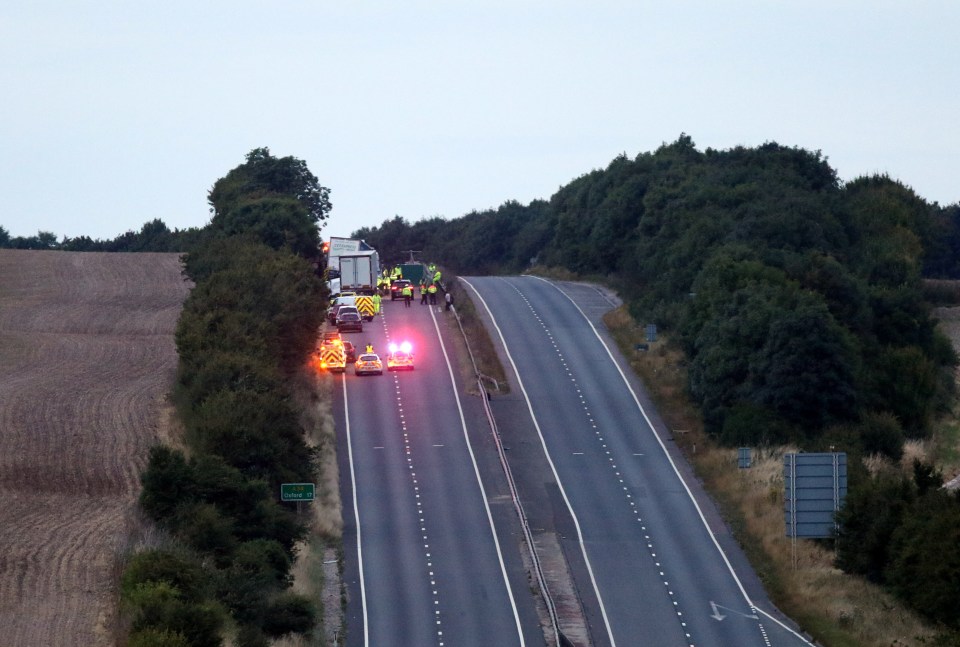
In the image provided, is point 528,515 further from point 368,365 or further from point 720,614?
point 368,365

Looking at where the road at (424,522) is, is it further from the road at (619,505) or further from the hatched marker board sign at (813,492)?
the hatched marker board sign at (813,492)

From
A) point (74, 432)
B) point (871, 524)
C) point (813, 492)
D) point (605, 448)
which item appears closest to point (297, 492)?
point (74, 432)

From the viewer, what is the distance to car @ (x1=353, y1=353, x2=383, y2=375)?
8300cm

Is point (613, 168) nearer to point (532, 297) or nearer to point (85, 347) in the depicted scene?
point (532, 297)

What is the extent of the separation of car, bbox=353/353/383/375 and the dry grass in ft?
49.5

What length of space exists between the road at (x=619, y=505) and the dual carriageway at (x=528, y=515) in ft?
0.35

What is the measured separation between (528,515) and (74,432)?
1878cm

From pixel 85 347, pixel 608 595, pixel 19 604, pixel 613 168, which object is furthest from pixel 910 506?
pixel 613 168

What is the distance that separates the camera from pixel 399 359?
84438 millimetres

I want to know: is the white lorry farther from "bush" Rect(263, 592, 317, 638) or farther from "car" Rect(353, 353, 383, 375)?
"bush" Rect(263, 592, 317, 638)

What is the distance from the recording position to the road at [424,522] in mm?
51625

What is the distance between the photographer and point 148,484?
153 feet

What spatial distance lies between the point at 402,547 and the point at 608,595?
8.76 m

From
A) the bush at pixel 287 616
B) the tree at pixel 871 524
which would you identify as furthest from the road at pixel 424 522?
the tree at pixel 871 524
